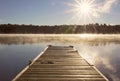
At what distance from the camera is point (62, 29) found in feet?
479

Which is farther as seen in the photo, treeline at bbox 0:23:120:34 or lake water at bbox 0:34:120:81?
treeline at bbox 0:23:120:34

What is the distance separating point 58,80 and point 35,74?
1462mm

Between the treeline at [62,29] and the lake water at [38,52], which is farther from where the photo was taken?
the treeline at [62,29]

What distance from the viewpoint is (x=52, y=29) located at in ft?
490

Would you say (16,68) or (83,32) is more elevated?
(83,32)

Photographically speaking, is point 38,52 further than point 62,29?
No

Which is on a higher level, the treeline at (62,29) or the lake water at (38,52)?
the treeline at (62,29)

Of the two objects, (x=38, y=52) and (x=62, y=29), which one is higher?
(x=62, y=29)

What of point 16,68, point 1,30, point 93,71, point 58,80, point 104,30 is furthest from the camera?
point 104,30

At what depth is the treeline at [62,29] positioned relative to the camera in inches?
5354

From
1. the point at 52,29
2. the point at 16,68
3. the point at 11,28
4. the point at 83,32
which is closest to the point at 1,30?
the point at 11,28

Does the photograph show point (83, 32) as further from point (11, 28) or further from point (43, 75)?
point (43, 75)

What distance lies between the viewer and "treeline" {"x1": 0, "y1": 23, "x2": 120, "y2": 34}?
136 m

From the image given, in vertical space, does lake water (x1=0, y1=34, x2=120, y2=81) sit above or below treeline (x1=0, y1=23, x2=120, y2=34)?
below
